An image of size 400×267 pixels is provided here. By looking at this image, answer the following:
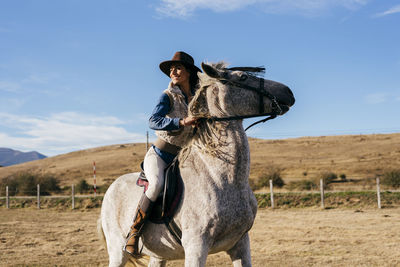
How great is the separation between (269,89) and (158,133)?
1175 millimetres

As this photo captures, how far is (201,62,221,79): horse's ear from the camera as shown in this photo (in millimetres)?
3230

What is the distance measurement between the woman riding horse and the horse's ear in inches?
16.6

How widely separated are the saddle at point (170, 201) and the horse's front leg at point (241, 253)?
0.52 meters

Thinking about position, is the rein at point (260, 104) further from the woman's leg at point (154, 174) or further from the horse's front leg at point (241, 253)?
the horse's front leg at point (241, 253)

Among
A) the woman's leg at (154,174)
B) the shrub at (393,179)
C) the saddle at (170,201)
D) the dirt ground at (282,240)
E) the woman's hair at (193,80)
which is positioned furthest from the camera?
the shrub at (393,179)

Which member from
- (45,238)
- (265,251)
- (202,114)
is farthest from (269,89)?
(45,238)

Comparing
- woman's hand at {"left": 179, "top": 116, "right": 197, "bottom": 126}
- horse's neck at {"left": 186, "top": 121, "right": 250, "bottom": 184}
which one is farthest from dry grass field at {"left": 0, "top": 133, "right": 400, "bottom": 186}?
woman's hand at {"left": 179, "top": 116, "right": 197, "bottom": 126}

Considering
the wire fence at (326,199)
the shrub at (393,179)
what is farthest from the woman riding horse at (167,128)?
the shrub at (393,179)

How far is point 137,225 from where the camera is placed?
3.66m

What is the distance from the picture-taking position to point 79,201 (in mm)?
22406

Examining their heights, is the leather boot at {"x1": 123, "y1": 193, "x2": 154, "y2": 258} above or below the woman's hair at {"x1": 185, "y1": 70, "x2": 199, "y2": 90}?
below

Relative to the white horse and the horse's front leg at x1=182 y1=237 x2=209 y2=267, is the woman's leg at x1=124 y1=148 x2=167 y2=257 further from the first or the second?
the horse's front leg at x1=182 y1=237 x2=209 y2=267

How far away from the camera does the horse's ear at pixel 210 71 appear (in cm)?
323

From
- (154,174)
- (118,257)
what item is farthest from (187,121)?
(118,257)
